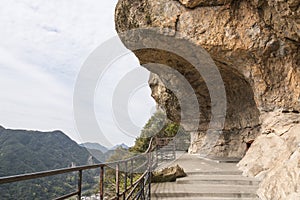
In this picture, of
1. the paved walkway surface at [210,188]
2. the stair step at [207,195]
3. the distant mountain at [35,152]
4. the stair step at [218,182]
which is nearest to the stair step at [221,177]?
the paved walkway surface at [210,188]

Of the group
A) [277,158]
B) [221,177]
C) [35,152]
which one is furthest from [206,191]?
[35,152]

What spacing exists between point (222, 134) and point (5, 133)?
13502 mm

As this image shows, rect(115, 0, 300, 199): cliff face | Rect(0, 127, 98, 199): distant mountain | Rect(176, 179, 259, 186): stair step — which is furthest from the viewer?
Rect(0, 127, 98, 199): distant mountain

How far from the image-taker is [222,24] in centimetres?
634

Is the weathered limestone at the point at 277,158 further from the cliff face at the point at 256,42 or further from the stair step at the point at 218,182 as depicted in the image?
the stair step at the point at 218,182

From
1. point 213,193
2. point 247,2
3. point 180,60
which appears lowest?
point 213,193

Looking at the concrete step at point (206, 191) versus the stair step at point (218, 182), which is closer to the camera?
the concrete step at point (206, 191)

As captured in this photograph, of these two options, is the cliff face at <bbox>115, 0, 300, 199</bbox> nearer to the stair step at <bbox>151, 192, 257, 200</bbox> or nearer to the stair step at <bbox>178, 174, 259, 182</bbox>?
the stair step at <bbox>178, 174, 259, 182</bbox>

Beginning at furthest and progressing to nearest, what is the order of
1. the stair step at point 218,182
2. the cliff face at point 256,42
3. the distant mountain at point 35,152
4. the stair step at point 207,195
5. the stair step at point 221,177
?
the distant mountain at point 35,152 → the cliff face at point 256,42 → the stair step at point 221,177 → the stair step at point 218,182 → the stair step at point 207,195

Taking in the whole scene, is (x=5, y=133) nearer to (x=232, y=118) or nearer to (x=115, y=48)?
(x=115, y=48)

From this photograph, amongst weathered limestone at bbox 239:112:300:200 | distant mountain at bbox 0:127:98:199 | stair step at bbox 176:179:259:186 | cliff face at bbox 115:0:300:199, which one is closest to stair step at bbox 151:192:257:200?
weathered limestone at bbox 239:112:300:200

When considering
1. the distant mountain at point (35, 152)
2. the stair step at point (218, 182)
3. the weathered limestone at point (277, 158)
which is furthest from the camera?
the distant mountain at point (35, 152)

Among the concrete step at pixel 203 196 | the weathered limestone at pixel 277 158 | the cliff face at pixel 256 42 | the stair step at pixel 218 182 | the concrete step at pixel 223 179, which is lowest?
the concrete step at pixel 203 196

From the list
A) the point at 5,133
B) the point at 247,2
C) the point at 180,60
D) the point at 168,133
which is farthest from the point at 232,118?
the point at 5,133
